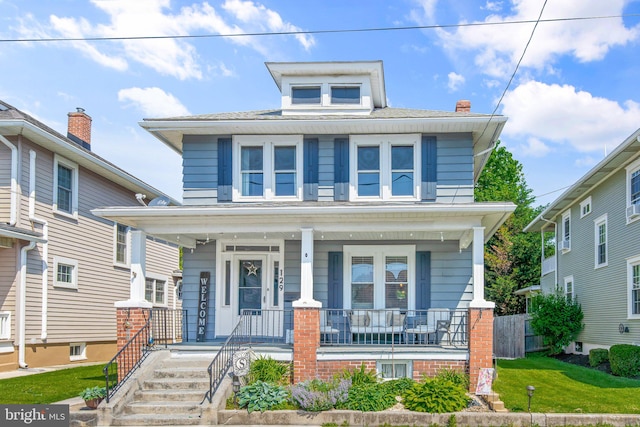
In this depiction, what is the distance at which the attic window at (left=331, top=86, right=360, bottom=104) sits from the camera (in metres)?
15.6

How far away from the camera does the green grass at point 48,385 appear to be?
11.3 meters

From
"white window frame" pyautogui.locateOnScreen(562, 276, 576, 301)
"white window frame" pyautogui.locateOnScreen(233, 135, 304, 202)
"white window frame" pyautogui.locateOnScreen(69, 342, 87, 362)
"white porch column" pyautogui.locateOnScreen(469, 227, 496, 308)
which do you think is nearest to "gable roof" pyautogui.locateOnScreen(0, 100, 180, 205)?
"white window frame" pyautogui.locateOnScreen(233, 135, 304, 202)

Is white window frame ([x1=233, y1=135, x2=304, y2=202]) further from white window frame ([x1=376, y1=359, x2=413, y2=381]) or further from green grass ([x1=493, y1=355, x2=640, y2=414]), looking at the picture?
green grass ([x1=493, y1=355, x2=640, y2=414])

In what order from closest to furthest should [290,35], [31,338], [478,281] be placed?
1. [478,281]
2. [290,35]
3. [31,338]

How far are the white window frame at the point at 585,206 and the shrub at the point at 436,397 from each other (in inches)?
516

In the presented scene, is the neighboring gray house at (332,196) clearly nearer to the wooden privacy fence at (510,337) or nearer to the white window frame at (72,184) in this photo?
the white window frame at (72,184)

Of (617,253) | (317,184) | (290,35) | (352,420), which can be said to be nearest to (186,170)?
(317,184)

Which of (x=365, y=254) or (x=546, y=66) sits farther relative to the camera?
(x=365, y=254)

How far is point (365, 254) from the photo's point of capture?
48.9ft

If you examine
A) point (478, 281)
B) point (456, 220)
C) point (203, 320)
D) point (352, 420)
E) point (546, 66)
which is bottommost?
point (352, 420)

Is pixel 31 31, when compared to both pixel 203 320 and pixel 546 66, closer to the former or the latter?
pixel 203 320

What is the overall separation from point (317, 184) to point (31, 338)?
8675mm

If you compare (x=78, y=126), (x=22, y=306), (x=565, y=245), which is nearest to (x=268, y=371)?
(x=22, y=306)

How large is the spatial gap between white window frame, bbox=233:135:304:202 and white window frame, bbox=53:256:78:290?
6.58 m
